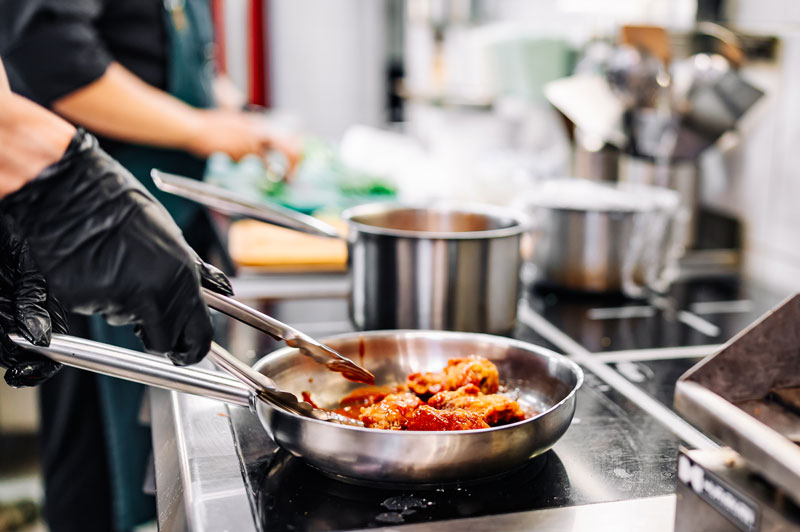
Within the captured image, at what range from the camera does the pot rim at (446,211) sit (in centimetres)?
122

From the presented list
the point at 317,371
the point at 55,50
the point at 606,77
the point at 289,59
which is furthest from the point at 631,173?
the point at 289,59

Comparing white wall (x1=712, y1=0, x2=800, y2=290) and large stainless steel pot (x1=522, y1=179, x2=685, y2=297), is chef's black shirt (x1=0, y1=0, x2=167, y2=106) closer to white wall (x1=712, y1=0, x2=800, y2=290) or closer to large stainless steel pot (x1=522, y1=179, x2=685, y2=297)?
large stainless steel pot (x1=522, y1=179, x2=685, y2=297)

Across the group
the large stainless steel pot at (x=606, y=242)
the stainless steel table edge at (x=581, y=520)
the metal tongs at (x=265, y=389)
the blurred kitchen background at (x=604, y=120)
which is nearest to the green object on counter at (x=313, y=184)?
the blurred kitchen background at (x=604, y=120)

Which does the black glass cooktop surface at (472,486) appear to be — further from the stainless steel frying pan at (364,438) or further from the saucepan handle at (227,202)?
the saucepan handle at (227,202)

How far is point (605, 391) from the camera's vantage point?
43.9 inches

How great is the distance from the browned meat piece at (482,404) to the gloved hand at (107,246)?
326mm

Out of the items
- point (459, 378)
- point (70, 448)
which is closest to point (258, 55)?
point (70, 448)

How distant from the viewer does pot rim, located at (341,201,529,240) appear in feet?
4.00

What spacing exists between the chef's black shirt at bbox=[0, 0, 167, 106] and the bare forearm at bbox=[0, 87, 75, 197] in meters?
1.28

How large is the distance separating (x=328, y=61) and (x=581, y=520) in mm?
5408

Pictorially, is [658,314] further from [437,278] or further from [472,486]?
[472,486]

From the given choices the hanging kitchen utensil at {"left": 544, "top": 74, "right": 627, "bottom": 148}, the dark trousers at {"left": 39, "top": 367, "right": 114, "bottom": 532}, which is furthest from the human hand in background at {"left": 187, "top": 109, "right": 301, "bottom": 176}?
the hanging kitchen utensil at {"left": 544, "top": 74, "right": 627, "bottom": 148}

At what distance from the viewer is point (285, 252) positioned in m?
1.83

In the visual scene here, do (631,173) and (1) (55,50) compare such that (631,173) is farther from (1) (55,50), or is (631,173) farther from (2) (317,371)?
(1) (55,50)
